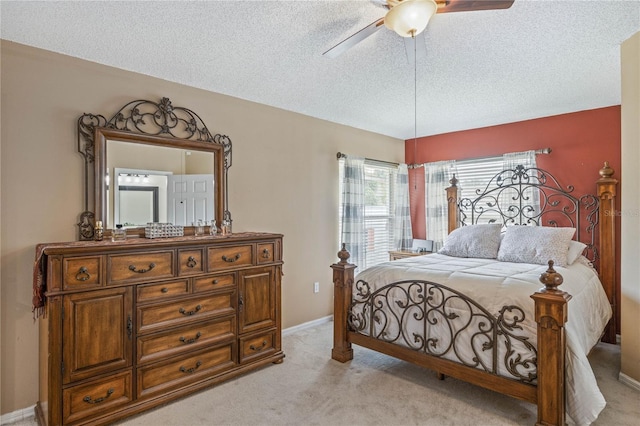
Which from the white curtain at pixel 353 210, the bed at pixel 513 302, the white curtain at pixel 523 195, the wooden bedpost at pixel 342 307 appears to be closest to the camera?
the bed at pixel 513 302

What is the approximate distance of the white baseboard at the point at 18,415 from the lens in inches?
89.4

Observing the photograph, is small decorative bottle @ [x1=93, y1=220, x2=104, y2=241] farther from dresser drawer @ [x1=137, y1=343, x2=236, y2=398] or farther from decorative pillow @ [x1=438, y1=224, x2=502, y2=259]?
decorative pillow @ [x1=438, y1=224, x2=502, y2=259]

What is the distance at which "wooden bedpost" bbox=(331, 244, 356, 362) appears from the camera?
3.15m

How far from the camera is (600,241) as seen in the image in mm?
3520

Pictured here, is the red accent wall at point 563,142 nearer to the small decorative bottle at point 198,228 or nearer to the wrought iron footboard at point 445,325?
the wrought iron footboard at point 445,325

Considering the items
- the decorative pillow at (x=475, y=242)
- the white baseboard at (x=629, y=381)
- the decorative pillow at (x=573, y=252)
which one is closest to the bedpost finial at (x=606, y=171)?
the decorative pillow at (x=573, y=252)

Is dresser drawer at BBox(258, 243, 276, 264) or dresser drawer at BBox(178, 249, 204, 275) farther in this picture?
dresser drawer at BBox(258, 243, 276, 264)

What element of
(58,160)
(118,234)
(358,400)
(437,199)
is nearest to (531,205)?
(437,199)

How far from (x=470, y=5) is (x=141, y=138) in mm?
2444

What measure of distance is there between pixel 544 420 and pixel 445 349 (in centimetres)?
67

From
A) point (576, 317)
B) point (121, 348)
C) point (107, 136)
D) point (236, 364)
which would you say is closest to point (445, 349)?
point (576, 317)

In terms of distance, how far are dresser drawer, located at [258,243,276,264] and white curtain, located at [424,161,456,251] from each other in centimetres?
271

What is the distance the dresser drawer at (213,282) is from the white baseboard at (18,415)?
1.26 m

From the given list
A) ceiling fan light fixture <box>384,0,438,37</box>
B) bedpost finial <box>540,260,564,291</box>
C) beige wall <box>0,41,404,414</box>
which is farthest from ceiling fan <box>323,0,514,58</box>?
beige wall <box>0,41,404,414</box>
